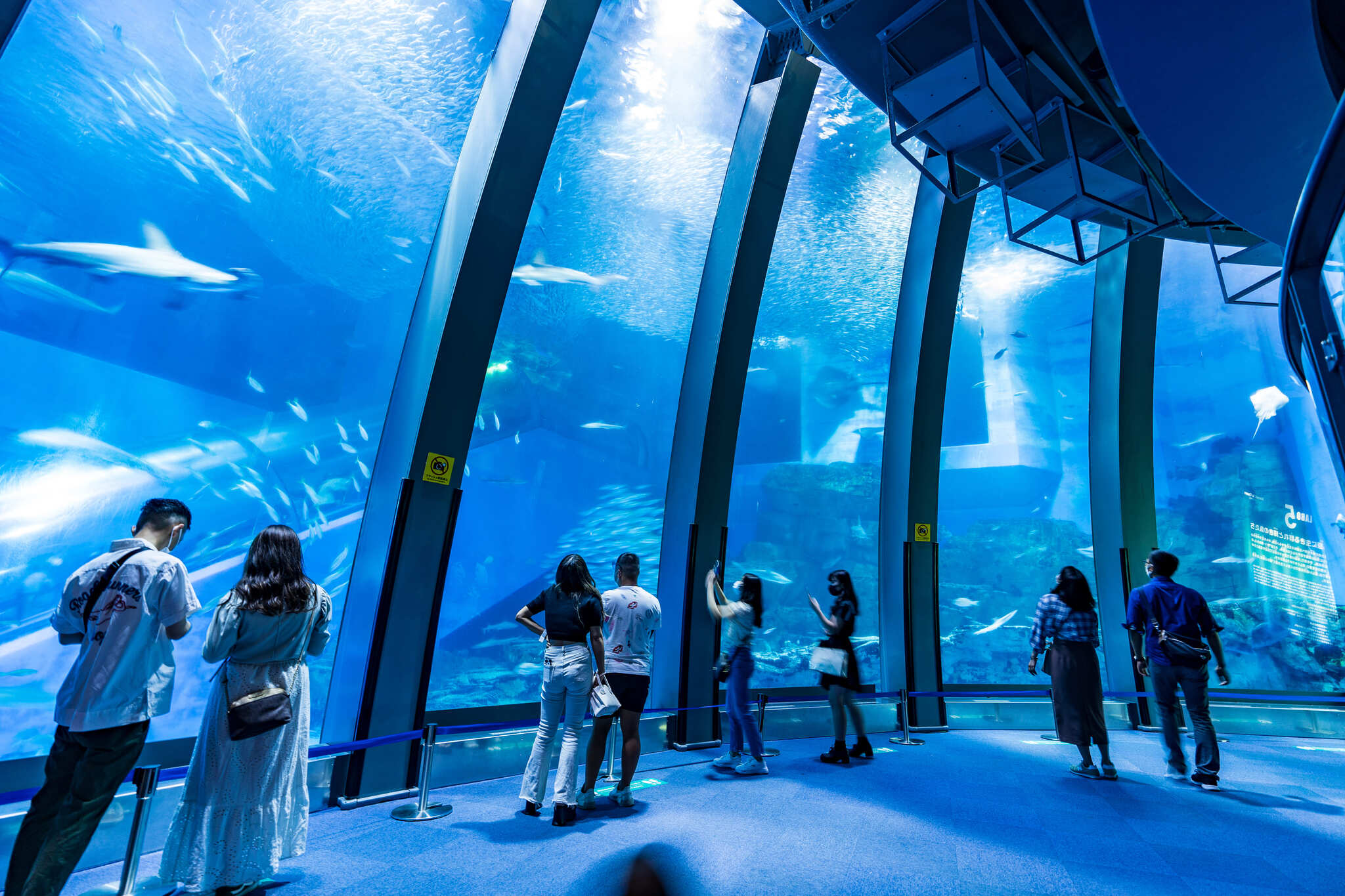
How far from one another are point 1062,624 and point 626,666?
3567mm

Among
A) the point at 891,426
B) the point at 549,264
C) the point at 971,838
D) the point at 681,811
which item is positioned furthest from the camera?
the point at 549,264

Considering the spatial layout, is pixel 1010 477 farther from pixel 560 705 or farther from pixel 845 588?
pixel 560 705

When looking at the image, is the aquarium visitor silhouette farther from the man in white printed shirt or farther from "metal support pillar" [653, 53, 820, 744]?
the man in white printed shirt

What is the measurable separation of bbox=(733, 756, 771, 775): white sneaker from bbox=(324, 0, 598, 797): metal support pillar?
2.37m

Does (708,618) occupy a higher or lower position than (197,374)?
lower

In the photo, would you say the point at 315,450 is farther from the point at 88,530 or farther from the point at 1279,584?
the point at 1279,584

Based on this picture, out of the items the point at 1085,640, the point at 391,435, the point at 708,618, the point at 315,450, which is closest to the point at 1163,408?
the point at 1085,640

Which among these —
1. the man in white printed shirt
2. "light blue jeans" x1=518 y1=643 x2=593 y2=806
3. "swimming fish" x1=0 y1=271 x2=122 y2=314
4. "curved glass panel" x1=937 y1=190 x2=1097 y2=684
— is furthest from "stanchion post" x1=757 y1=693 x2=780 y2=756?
"curved glass panel" x1=937 y1=190 x2=1097 y2=684

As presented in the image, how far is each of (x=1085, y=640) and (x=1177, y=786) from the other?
110 centimetres

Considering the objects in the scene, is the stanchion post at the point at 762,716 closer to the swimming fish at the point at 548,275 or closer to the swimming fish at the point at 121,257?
the swimming fish at the point at 121,257

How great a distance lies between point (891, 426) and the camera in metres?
6.78

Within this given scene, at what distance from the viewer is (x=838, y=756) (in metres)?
4.86

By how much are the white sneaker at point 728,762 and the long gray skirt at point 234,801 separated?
3074mm

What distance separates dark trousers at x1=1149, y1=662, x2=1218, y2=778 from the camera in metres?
4.18
